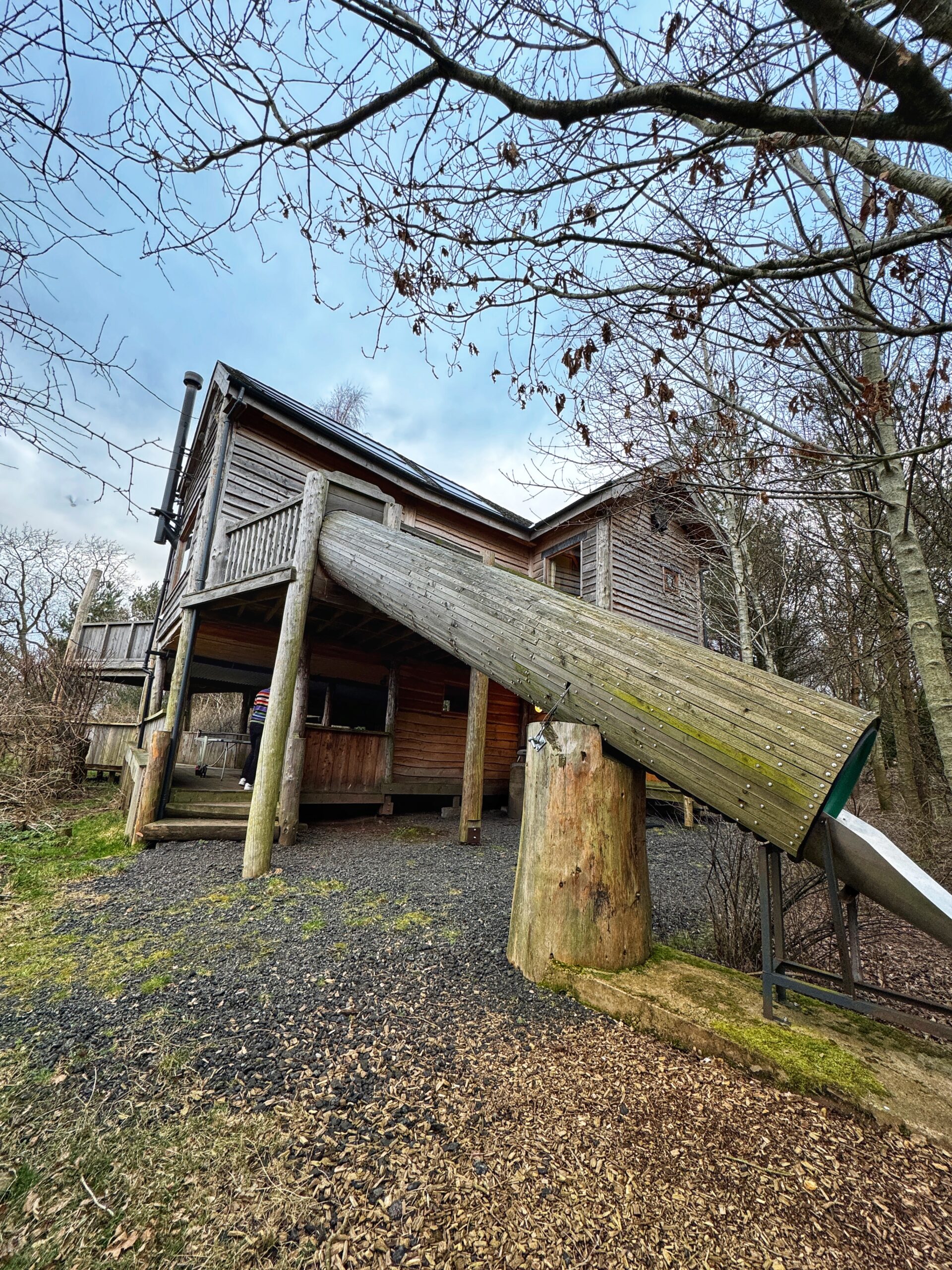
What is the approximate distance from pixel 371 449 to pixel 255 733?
21.2 ft

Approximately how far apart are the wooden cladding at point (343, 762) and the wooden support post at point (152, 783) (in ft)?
5.47

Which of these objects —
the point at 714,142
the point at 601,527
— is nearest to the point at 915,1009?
the point at 714,142

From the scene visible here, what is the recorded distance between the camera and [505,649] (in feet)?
10.7

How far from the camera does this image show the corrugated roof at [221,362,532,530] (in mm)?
7801

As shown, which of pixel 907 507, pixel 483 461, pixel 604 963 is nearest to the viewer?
pixel 604 963

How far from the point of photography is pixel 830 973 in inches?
78.5

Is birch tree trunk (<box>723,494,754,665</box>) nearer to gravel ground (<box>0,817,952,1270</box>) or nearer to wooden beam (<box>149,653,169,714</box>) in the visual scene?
gravel ground (<box>0,817,952,1270</box>)

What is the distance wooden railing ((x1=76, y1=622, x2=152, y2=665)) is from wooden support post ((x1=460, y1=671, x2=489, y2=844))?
33.9ft

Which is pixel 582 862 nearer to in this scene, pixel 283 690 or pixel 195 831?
pixel 283 690

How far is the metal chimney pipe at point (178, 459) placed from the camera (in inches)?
444

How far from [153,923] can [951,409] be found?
5.58 metres

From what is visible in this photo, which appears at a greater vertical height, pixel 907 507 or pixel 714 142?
pixel 714 142

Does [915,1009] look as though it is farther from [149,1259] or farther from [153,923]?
[153,923]

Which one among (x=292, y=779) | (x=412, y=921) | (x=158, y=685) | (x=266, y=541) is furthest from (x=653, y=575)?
(x=158, y=685)
